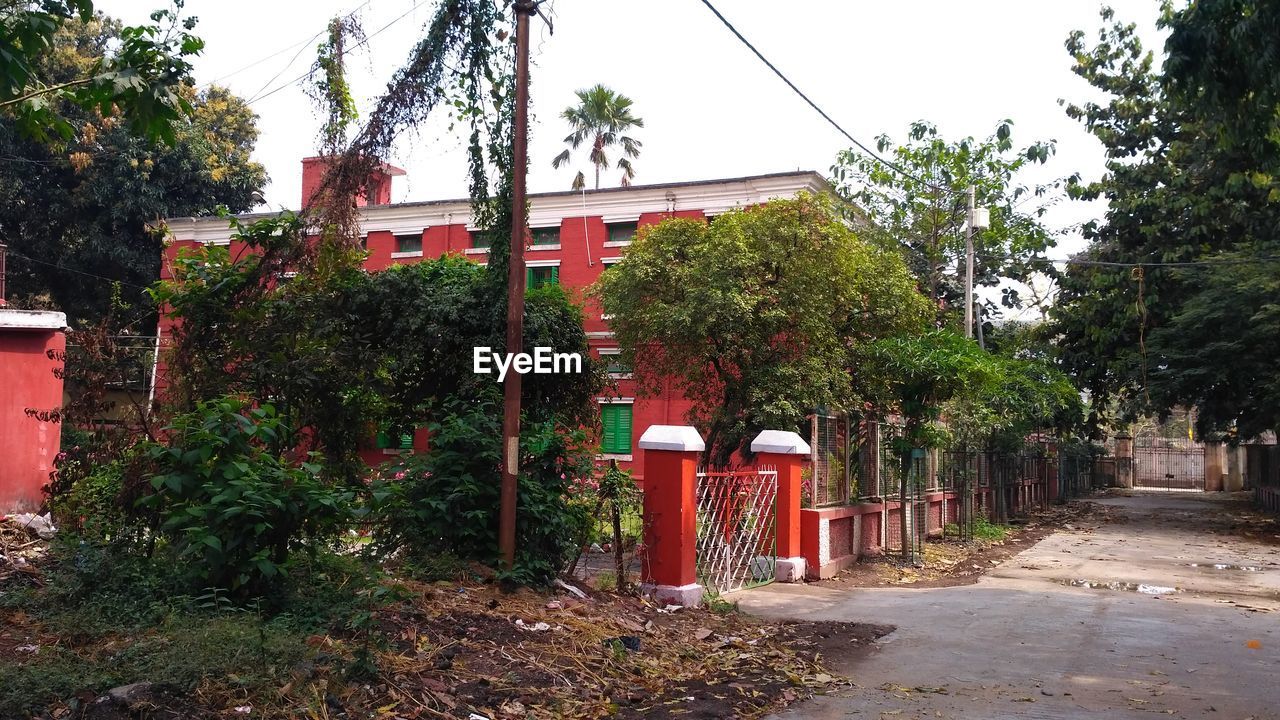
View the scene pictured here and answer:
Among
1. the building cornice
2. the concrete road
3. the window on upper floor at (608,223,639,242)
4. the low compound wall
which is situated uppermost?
the building cornice

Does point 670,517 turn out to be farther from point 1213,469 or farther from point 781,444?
point 1213,469

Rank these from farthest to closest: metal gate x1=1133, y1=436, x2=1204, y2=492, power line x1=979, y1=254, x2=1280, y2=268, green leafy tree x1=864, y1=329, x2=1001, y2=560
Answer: metal gate x1=1133, y1=436, x2=1204, y2=492 → power line x1=979, y1=254, x2=1280, y2=268 → green leafy tree x1=864, y1=329, x2=1001, y2=560

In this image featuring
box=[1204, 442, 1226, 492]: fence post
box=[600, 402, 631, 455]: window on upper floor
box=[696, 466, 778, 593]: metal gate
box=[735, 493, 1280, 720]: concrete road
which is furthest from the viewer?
box=[1204, 442, 1226, 492]: fence post

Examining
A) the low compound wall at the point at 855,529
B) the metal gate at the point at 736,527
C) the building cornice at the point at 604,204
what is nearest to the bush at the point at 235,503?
the metal gate at the point at 736,527

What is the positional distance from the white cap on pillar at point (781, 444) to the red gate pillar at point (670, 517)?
264cm

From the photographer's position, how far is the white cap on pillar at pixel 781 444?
41.9ft

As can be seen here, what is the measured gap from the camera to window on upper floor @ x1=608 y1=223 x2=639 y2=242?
30.8m

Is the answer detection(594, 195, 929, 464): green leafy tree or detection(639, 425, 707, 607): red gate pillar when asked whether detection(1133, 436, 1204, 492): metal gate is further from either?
detection(639, 425, 707, 607): red gate pillar

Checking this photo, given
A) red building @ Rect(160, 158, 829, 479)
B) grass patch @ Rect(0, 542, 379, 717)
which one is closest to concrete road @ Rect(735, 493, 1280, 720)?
grass patch @ Rect(0, 542, 379, 717)

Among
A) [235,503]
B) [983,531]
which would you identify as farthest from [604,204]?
[235,503]

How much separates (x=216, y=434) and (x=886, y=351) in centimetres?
1096

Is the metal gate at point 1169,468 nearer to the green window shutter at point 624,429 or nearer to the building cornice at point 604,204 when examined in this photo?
the building cornice at point 604,204

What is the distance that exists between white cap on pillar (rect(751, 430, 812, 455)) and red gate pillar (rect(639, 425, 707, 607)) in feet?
8.65

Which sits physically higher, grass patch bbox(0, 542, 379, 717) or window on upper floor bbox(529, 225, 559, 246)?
window on upper floor bbox(529, 225, 559, 246)
